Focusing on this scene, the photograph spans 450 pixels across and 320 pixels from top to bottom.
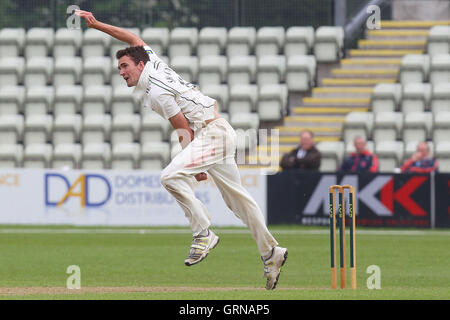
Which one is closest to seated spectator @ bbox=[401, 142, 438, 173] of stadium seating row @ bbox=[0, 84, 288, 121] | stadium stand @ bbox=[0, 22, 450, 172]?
stadium stand @ bbox=[0, 22, 450, 172]

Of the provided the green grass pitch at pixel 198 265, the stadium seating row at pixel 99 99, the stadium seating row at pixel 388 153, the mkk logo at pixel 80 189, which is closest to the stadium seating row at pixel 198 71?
the stadium seating row at pixel 99 99

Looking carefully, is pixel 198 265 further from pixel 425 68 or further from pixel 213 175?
pixel 425 68

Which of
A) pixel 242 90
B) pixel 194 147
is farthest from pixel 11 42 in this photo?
Answer: pixel 194 147

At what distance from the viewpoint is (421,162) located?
790 inches

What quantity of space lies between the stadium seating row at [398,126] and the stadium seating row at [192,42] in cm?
261

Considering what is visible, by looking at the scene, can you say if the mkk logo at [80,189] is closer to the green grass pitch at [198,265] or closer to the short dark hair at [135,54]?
the green grass pitch at [198,265]

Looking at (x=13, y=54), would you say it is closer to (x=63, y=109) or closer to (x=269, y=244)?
(x=63, y=109)

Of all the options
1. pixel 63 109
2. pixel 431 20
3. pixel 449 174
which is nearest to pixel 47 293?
pixel 449 174

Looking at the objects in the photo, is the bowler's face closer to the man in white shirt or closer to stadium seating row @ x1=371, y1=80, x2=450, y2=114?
the man in white shirt

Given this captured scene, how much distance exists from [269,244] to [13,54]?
16.7m


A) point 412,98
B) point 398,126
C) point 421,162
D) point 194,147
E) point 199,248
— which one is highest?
point 412,98

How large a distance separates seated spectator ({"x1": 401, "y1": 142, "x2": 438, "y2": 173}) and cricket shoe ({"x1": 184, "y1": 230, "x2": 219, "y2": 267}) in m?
10.5

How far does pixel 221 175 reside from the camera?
1003 centimetres

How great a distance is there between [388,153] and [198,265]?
8391 millimetres
